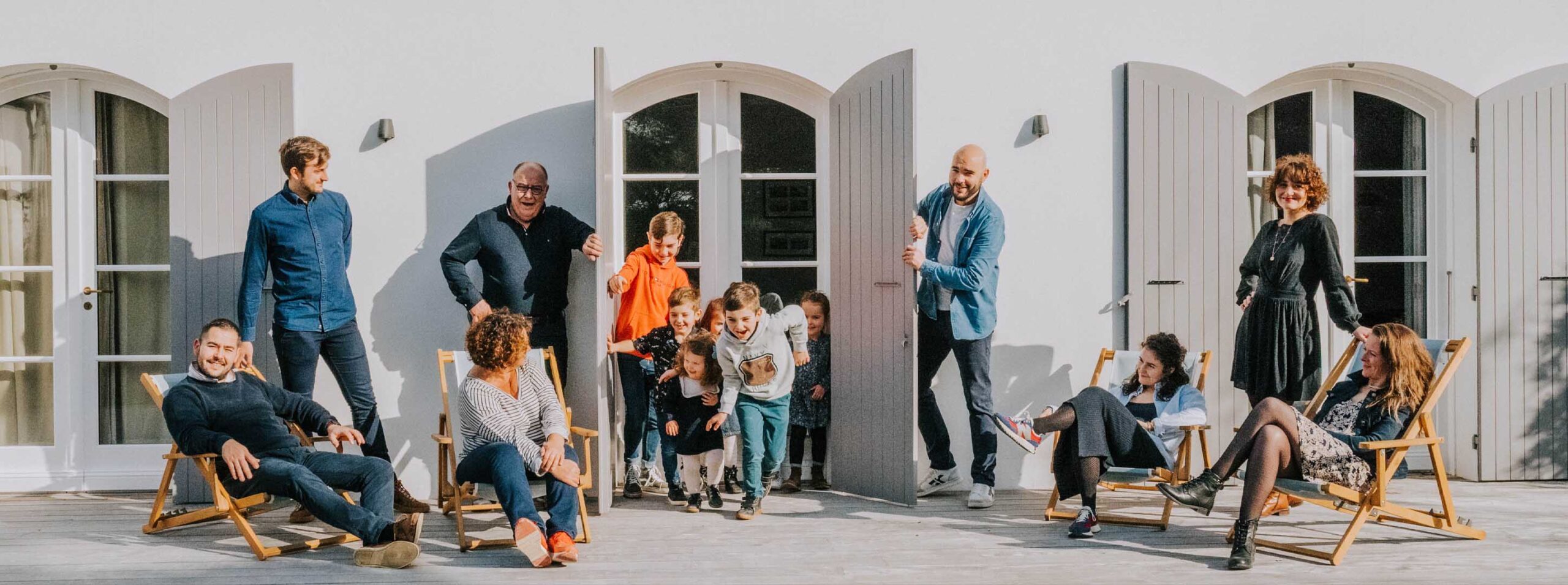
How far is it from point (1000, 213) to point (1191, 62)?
1.37 meters

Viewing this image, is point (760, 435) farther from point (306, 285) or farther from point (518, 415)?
point (306, 285)

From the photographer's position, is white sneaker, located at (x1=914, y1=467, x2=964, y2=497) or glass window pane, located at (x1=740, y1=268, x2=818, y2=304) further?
glass window pane, located at (x1=740, y1=268, x2=818, y2=304)

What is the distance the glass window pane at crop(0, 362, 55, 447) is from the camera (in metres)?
5.62

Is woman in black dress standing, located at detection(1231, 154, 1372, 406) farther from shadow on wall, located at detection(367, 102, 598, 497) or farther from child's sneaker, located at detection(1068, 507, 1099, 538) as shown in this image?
shadow on wall, located at detection(367, 102, 598, 497)

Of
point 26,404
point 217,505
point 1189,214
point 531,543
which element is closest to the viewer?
point 531,543

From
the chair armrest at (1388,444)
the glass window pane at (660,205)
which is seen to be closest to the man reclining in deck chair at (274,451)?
the glass window pane at (660,205)

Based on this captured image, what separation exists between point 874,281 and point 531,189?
1.58 meters

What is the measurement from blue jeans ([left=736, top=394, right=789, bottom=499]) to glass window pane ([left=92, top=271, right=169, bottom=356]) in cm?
294

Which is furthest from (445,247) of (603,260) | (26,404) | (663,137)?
(26,404)

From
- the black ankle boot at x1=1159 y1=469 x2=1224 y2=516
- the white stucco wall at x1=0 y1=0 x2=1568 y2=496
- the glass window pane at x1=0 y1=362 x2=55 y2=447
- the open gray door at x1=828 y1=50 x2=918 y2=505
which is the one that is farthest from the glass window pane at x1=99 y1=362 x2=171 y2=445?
the black ankle boot at x1=1159 y1=469 x2=1224 y2=516

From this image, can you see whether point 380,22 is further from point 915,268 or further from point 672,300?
point 915,268

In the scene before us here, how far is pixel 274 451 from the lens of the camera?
4371 millimetres

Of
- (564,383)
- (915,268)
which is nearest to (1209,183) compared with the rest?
(915,268)

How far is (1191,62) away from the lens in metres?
5.56
